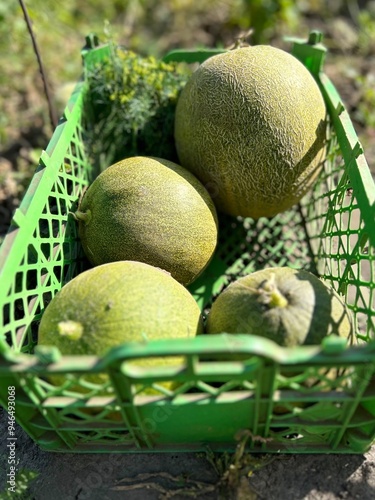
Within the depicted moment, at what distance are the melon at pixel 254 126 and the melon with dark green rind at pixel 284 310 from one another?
506 millimetres

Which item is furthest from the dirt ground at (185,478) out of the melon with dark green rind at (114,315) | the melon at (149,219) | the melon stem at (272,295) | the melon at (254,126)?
the melon at (254,126)

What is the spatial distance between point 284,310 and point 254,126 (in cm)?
77

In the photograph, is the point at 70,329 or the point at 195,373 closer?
the point at 195,373

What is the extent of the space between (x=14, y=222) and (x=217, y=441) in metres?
0.97

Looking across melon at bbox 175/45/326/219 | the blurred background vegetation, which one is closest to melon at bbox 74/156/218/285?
melon at bbox 175/45/326/219

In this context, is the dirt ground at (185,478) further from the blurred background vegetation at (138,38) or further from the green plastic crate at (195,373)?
the blurred background vegetation at (138,38)

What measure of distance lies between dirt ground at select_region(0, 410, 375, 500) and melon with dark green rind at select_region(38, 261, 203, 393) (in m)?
0.40

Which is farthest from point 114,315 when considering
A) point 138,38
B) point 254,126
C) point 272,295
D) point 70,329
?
point 138,38

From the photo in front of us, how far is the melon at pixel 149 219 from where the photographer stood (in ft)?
5.87

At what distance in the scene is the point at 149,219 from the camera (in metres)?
1.78

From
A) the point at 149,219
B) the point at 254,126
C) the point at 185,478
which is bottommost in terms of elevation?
the point at 185,478

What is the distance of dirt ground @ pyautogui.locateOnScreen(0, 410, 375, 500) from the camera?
159cm

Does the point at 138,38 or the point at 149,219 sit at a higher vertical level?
the point at 138,38

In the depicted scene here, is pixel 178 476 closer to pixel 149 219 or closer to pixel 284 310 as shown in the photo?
pixel 284 310
